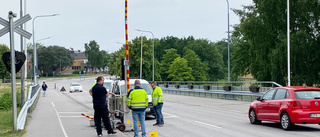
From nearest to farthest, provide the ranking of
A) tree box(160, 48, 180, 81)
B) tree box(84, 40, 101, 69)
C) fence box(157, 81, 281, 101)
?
fence box(157, 81, 281, 101)
tree box(160, 48, 180, 81)
tree box(84, 40, 101, 69)

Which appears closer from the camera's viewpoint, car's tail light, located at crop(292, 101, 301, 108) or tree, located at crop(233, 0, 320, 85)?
car's tail light, located at crop(292, 101, 301, 108)

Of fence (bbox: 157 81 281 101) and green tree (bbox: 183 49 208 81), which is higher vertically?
green tree (bbox: 183 49 208 81)

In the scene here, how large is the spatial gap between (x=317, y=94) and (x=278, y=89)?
140 centimetres

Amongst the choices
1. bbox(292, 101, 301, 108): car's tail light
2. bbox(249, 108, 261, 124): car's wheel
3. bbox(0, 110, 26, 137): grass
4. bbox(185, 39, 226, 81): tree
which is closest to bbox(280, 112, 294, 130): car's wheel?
bbox(292, 101, 301, 108): car's tail light

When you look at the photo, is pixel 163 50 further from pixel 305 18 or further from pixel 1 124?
pixel 1 124

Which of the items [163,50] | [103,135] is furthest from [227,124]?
[163,50]

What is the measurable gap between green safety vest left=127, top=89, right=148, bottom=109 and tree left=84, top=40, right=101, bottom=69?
161726 millimetres

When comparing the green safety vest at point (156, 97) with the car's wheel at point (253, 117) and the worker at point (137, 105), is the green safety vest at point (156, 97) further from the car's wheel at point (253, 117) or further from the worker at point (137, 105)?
the worker at point (137, 105)

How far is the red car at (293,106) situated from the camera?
13.9 m

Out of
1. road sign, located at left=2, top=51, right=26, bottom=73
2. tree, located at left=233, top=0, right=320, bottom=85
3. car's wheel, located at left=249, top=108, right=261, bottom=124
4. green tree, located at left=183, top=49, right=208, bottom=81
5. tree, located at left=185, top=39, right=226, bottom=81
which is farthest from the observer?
tree, located at left=185, top=39, right=226, bottom=81

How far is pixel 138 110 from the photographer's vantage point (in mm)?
12570

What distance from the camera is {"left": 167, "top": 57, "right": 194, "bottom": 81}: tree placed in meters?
98.1

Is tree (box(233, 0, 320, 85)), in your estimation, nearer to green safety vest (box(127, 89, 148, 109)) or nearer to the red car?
the red car

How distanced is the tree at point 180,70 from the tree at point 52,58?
59037 mm
